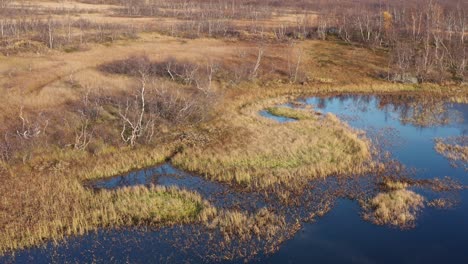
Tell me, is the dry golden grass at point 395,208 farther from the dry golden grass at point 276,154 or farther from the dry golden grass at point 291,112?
the dry golden grass at point 291,112

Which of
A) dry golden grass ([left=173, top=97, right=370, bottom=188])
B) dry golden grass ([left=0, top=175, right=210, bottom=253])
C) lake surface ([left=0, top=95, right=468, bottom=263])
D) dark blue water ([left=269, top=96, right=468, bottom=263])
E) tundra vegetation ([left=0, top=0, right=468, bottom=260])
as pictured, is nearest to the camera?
lake surface ([left=0, top=95, right=468, bottom=263])

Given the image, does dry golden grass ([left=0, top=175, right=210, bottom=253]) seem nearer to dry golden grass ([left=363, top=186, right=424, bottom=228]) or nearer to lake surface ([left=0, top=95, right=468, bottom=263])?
lake surface ([left=0, top=95, right=468, bottom=263])

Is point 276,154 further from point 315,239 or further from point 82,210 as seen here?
point 82,210

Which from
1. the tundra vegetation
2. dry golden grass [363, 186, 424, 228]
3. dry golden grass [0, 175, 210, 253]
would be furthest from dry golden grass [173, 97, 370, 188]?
dry golden grass [0, 175, 210, 253]

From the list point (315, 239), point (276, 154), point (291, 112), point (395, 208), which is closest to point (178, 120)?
point (276, 154)

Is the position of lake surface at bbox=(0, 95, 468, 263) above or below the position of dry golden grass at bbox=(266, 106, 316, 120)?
below

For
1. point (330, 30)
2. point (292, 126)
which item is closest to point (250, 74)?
point (292, 126)

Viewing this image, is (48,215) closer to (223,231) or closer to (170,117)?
(223,231)

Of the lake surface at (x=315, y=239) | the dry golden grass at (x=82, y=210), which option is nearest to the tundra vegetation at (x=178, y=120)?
the dry golden grass at (x=82, y=210)
